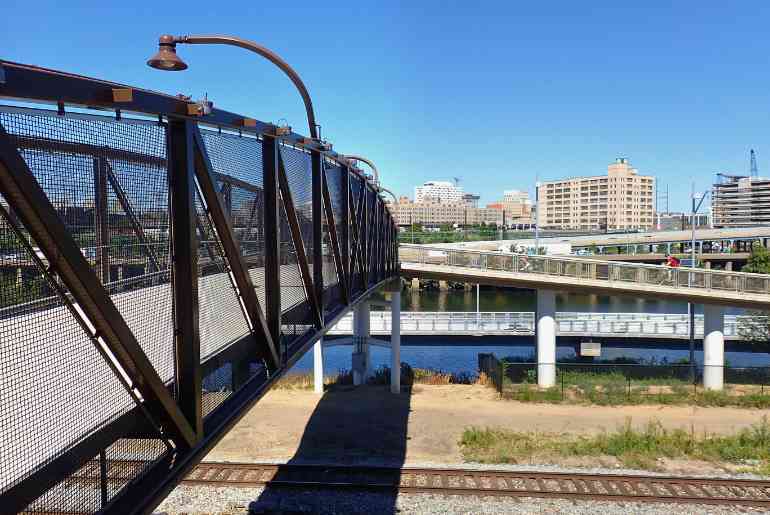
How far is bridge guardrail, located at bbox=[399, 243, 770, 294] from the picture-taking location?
77.4 feet

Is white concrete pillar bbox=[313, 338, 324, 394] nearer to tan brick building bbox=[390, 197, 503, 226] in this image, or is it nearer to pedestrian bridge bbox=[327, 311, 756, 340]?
pedestrian bridge bbox=[327, 311, 756, 340]

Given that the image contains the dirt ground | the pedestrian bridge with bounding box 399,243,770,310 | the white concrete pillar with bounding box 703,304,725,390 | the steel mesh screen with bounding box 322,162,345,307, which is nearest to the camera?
the steel mesh screen with bounding box 322,162,345,307

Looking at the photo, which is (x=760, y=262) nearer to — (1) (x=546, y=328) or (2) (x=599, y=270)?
Result: (2) (x=599, y=270)

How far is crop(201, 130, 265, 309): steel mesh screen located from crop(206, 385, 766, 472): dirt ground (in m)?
10.3

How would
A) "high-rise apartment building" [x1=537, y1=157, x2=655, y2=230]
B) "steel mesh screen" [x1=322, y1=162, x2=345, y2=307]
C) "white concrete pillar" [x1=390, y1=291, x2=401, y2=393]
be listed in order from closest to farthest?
"steel mesh screen" [x1=322, y1=162, x2=345, y2=307], "white concrete pillar" [x1=390, y1=291, x2=401, y2=393], "high-rise apartment building" [x1=537, y1=157, x2=655, y2=230]

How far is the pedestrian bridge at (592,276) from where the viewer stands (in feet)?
77.3

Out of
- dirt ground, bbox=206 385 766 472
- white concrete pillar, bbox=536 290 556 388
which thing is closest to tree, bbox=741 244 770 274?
white concrete pillar, bbox=536 290 556 388

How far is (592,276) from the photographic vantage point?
950 inches

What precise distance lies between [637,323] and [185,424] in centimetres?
3218

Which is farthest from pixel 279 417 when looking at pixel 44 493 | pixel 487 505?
pixel 44 493

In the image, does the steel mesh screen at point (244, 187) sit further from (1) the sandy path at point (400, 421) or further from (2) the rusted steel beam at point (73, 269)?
(1) the sandy path at point (400, 421)

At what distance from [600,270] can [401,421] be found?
34.2 ft

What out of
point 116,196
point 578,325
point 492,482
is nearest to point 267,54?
point 116,196

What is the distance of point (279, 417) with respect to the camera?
1912 cm
